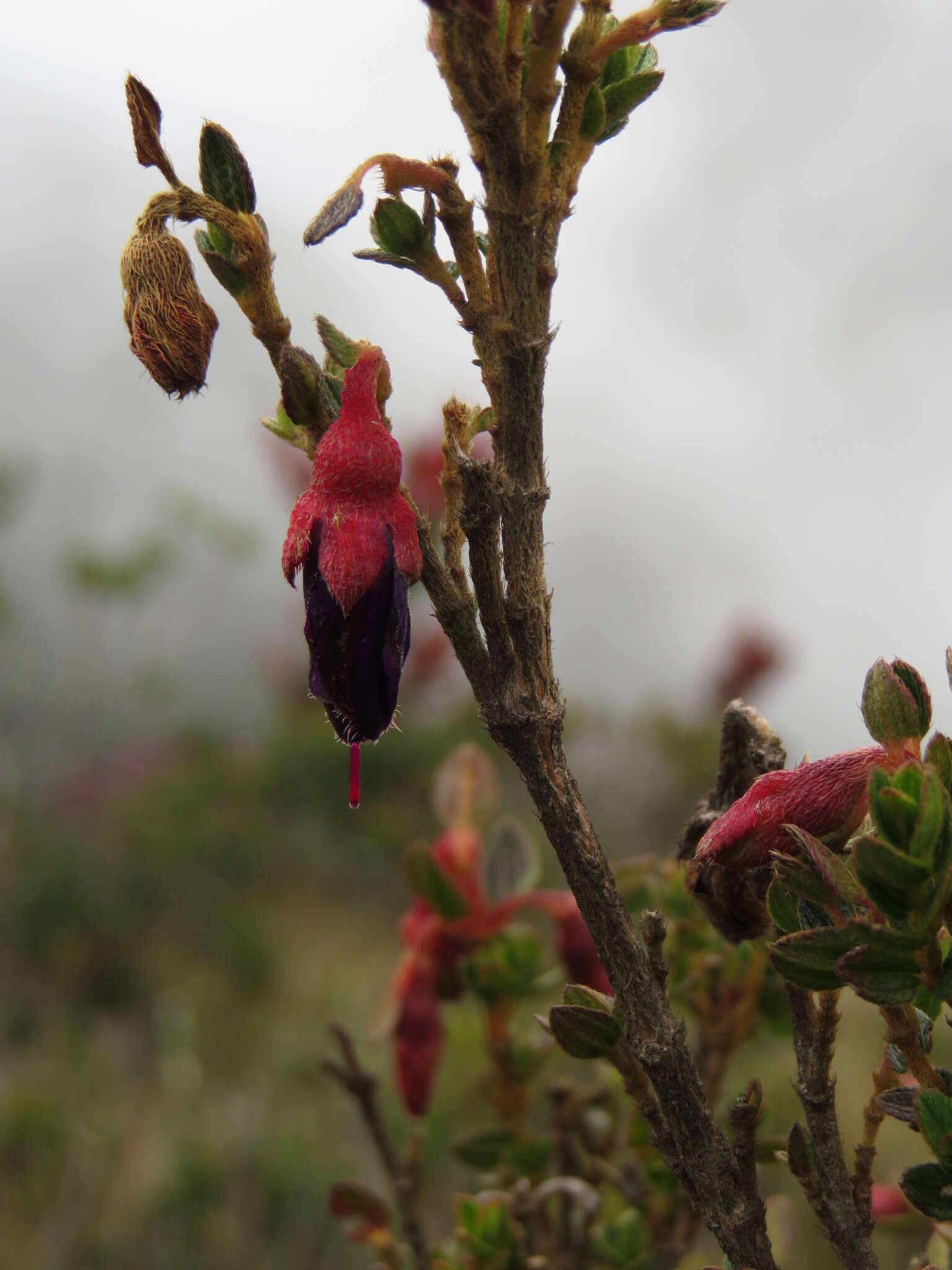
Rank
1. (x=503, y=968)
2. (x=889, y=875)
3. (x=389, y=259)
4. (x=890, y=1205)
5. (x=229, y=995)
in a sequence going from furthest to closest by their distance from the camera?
(x=229, y=995) → (x=503, y=968) → (x=890, y=1205) → (x=389, y=259) → (x=889, y=875)

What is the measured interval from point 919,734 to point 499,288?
0.20 metres

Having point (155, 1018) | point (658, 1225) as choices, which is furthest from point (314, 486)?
point (155, 1018)

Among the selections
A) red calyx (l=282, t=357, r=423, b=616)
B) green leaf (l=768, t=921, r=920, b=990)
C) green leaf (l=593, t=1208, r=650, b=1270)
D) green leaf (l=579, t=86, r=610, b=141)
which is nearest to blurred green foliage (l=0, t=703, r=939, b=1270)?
green leaf (l=593, t=1208, r=650, b=1270)

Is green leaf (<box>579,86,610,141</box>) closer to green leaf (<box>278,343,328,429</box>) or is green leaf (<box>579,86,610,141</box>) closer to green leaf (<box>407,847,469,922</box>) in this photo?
green leaf (<box>278,343,328,429</box>)

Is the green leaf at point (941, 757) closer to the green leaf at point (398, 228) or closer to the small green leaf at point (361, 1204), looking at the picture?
the green leaf at point (398, 228)

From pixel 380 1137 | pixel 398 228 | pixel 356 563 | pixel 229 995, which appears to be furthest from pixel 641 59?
pixel 229 995

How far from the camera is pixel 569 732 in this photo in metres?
6.45

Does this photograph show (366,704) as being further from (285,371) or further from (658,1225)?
(658,1225)

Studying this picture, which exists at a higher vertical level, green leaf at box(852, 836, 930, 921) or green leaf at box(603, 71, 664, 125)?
green leaf at box(603, 71, 664, 125)

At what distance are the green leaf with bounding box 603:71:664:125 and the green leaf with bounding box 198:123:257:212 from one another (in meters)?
0.14

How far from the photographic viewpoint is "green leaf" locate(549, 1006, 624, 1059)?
330 millimetres

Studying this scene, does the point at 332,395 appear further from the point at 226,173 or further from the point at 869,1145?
the point at 869,1145

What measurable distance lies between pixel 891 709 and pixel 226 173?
0.96ft

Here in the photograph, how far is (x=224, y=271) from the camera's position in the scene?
324 mm
